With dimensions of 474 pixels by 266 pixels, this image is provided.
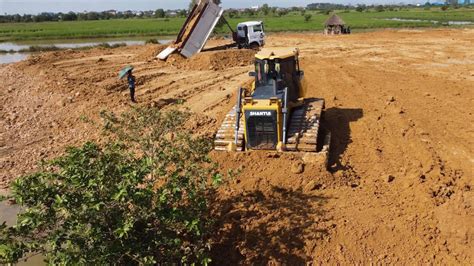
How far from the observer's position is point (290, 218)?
712cm

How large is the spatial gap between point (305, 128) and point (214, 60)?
519 inches

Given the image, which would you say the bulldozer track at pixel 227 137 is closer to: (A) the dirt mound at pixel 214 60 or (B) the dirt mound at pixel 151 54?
(A) the dirt mound at pixel 214 60

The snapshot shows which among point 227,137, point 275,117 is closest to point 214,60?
point 227,137

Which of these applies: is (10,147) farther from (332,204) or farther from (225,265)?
(332,204)

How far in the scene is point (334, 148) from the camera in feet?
32.3

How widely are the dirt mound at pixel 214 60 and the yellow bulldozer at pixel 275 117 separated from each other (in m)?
11.5

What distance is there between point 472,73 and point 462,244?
1387 centimetres

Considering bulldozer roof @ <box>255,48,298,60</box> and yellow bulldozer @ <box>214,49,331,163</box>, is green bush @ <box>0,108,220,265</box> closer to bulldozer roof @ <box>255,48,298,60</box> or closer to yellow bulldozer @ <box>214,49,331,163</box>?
yellow bulldozer @ <box>214,49,331,163</box>

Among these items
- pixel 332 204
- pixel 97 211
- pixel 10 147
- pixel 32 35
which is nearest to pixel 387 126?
pixel 332 204

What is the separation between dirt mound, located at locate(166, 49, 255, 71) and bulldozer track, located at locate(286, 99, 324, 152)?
11.9 metres

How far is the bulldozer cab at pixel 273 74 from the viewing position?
951 centimetres

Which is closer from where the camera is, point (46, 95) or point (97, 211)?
point (97, 211)

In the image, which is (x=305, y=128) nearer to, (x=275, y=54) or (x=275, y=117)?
(x=275, y=117)

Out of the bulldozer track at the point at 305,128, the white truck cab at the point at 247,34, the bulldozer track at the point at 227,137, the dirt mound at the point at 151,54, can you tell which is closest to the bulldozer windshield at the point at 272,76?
the bulldozer track at the point at 305,128
